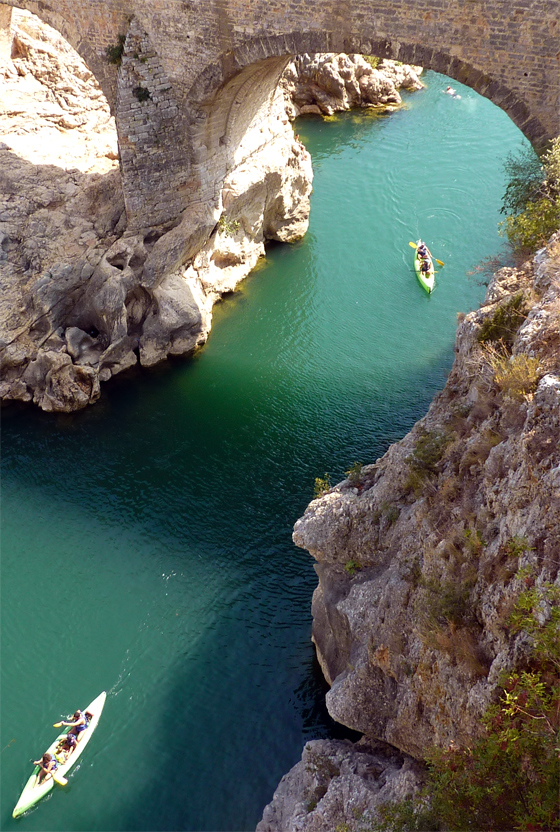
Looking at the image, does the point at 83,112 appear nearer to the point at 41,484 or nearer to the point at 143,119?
the point at 143,119

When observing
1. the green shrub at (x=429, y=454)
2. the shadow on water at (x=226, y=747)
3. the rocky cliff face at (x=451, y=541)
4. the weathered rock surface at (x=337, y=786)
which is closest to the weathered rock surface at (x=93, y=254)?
the shadow on water at (x=226, y=747)

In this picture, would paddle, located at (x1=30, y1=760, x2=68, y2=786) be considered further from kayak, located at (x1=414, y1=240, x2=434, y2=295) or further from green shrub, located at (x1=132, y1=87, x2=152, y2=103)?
kayak, located at (x1=414, y1=240, x2=434, y2=295)

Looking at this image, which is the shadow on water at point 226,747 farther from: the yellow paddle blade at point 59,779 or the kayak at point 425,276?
the kayak at point 425,276

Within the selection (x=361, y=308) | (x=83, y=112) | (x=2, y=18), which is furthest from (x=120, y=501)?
(x=2, y=18)

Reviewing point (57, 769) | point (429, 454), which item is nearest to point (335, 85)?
point (429, 454)

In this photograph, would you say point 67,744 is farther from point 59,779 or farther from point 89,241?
point 89,241

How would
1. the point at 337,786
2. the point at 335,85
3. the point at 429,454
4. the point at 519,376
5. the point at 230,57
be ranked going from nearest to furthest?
the point at 519,376 → the point at 337,786 → the point at 429,454 → the point at 230,57 → the point at 335,85
